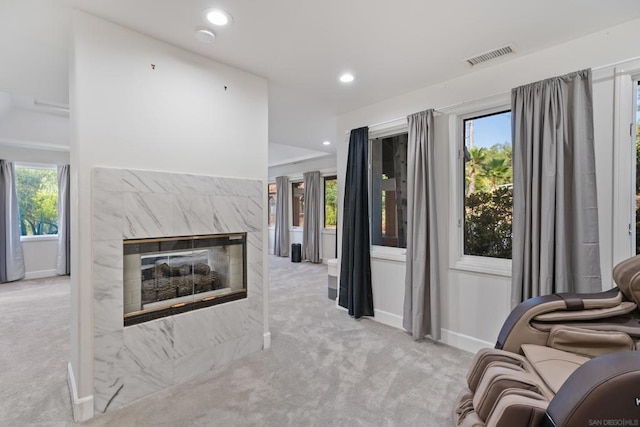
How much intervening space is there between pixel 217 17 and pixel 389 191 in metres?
2.46

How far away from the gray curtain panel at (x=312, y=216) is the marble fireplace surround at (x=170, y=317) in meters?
4.58

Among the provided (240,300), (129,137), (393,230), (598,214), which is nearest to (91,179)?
(129,137)

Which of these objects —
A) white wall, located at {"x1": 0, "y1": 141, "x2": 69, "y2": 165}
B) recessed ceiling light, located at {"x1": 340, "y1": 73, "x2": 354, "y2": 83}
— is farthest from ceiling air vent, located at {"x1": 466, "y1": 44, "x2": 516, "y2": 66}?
white wall, located at {"x1": 0, "y1": 141, "x2": 69, "y2": 165}

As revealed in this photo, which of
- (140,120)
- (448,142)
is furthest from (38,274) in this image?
(448,142)

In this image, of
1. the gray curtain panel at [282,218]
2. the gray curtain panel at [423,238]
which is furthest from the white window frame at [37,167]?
the gray curtain panel at [423,238]

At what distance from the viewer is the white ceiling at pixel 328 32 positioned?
1.84 metres

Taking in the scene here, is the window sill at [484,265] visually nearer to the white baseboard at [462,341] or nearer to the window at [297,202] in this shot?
the white baseboard at [462,341]

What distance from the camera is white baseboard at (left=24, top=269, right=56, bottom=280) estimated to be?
5462 mm

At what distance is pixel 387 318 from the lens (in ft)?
11.2

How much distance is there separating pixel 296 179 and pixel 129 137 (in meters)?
6.03

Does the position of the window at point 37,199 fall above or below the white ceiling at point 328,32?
below

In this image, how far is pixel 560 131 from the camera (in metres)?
2.15

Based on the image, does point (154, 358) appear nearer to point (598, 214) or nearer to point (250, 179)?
point (250, 179)

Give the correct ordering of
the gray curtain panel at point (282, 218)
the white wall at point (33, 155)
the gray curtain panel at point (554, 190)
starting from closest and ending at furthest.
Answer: the gray curtain panel at point (554, 190) < the white wall at point (33, 155) < the gray curtain panel at point (282, 218)
